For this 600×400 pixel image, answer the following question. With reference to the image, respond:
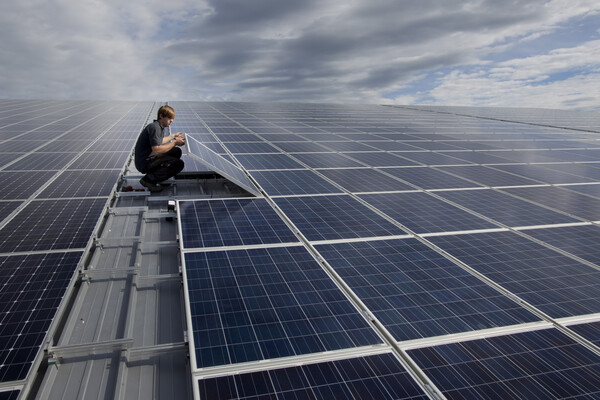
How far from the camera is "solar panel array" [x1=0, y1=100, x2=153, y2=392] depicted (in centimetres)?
507

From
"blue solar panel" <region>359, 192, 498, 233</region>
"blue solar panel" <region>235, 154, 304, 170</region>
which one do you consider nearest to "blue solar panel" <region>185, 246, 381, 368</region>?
"blue solar panel" <region>359, 192, 498, 233</region>

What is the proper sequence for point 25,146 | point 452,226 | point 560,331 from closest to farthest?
point 560,331 → point 452,226 → point 25,146

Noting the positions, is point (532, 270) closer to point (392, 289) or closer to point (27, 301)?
point (392, 289)

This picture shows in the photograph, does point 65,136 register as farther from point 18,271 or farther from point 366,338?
point 366,338

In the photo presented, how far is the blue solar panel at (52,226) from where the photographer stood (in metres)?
7.61

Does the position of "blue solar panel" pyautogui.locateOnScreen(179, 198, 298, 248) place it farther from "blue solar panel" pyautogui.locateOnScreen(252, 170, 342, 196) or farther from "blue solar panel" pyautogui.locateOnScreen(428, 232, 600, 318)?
"blue solar panel" pyautogui.locateOnScreen(428, 232, 600, 318)

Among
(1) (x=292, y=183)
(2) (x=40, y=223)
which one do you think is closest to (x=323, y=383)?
(2) (x=40, y=223)

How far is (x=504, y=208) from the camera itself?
11.0 m

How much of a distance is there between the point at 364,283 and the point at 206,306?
110 inches

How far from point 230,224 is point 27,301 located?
420 centimetres

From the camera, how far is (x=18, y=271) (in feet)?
21.4

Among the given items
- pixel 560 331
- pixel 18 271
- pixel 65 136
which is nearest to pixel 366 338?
pixel 560 331

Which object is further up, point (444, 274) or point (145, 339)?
point (444, 274)

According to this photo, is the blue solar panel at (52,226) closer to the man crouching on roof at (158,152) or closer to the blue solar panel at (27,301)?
the blue solar panel at (27,301)
